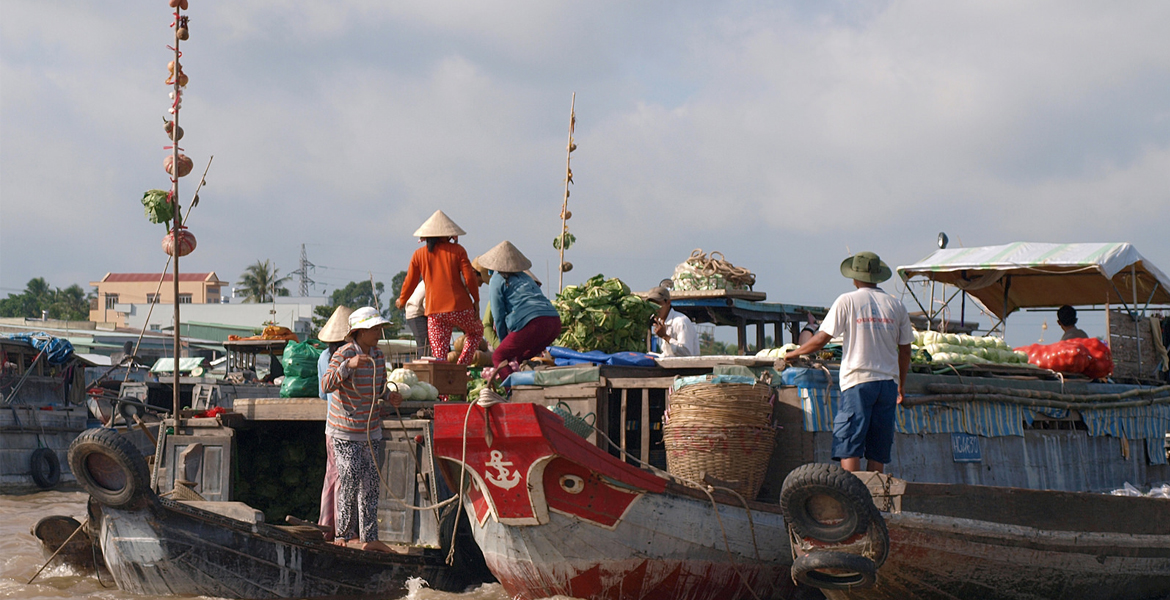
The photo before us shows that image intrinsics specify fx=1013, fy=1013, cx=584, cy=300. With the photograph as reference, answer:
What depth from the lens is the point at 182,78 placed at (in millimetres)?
8625

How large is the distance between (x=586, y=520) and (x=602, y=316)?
299 cm

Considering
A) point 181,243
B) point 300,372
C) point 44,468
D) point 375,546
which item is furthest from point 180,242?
point 44,468

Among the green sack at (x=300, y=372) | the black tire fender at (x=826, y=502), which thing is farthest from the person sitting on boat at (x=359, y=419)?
the black tire fender at (x=826, y=502)

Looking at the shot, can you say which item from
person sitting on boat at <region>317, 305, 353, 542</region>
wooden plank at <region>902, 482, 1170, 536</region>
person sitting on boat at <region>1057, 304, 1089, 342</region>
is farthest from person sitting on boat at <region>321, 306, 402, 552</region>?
person sitting on boat at <region>1057, 304, 1089, 342</region>

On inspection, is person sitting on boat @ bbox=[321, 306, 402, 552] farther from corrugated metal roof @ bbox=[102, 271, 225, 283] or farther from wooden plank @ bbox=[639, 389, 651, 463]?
corrugated metal roof @ bbox=[102, 271, 225, 283]

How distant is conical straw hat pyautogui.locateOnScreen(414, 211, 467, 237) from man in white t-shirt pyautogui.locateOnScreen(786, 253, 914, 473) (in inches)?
127

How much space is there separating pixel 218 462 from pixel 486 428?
3232mm

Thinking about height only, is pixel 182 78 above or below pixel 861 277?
above

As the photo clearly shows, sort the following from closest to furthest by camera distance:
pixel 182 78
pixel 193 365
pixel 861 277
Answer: pixel 861 277, pixel 182 78, pixel 193 365

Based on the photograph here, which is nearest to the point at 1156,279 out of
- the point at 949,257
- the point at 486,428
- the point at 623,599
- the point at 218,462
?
the point at 949,257

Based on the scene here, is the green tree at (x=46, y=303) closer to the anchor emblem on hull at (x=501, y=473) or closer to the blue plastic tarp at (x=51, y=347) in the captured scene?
the blue plastic tarp at (x=51, y=347)

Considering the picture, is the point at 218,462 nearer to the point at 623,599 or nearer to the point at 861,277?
the point at 623,599

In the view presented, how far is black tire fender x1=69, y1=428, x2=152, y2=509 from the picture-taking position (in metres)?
6.26

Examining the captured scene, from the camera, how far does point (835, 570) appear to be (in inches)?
218
